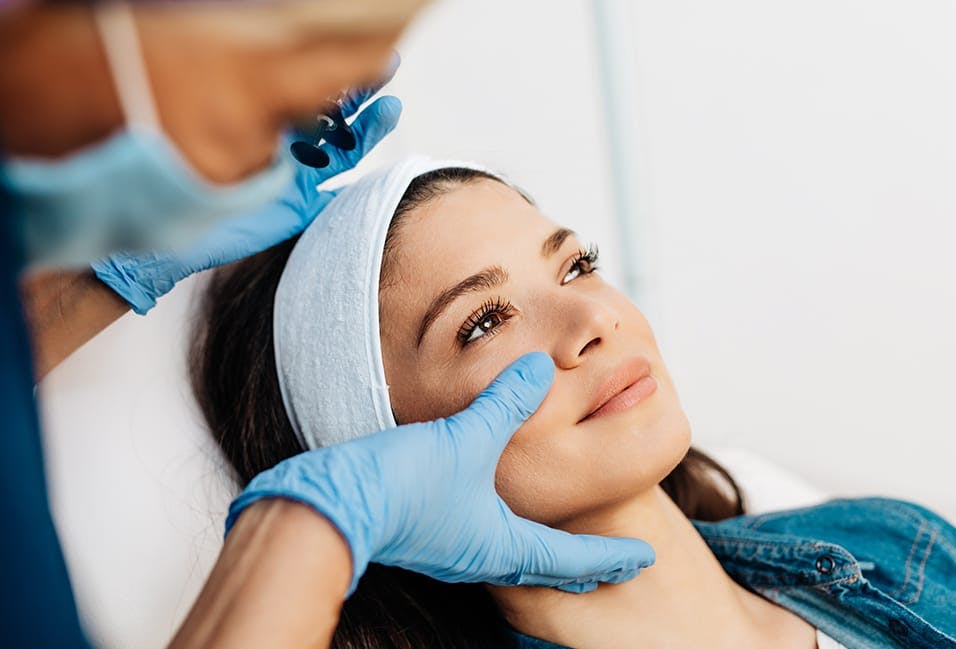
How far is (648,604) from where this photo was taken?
1.28 m

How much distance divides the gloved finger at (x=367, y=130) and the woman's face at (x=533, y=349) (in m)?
0.18

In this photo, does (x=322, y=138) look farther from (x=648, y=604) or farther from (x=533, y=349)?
(x=648, y=604)

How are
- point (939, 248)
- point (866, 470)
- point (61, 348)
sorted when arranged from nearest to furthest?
point (61, 348), point (939, 248), point (866, 470)

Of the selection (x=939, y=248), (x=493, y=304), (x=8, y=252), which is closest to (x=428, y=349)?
(x=493, y=304)

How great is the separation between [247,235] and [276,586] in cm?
74

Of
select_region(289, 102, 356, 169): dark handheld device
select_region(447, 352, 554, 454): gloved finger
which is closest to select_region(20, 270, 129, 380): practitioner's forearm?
select_region(289, 102, 356, 169): dark handheld device

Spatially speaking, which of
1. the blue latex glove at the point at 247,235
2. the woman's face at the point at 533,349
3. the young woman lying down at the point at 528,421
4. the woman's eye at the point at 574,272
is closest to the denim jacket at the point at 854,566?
the young woman lying down at the point at 528,421

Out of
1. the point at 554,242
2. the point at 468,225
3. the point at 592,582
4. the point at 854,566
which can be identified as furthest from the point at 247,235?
the point at 854,566

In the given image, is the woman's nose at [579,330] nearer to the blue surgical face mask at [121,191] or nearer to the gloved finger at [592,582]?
the gloved finger at [592,582]

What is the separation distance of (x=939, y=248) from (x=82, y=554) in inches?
77.9

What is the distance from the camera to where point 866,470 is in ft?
8.00

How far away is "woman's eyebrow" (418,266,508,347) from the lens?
1.22 meters

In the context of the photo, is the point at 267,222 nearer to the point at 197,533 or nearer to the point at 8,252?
the point at 197,533

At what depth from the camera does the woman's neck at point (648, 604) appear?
4.14ft
